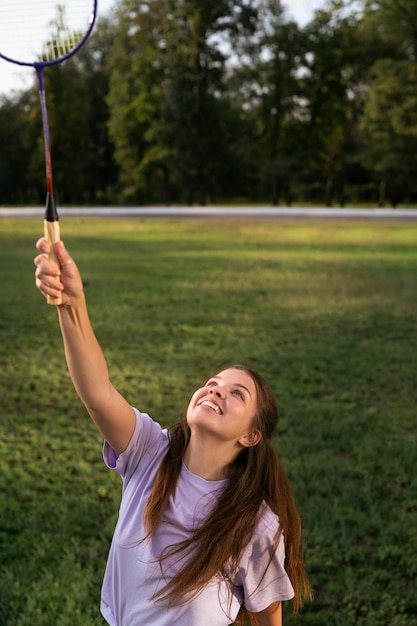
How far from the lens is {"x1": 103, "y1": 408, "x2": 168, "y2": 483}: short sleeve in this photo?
1799 millimetres

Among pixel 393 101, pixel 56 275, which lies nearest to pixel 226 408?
pixel 56 275

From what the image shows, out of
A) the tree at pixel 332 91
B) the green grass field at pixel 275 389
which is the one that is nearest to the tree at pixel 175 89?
the tree at pixel 332 91

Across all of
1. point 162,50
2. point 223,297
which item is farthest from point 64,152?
point 223,297

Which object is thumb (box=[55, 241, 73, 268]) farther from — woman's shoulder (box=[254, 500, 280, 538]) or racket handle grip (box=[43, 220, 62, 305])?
woman's shoulder (box=[254, 500, 280, 538])

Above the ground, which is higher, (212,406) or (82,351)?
(82,351)

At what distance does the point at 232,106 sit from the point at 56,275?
39.9m

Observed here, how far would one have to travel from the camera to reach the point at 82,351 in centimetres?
156

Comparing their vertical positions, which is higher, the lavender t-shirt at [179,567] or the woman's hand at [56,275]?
the woman's hand at [56,275]

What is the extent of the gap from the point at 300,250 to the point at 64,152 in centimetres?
2495

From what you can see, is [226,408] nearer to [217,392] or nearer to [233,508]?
[217,392]

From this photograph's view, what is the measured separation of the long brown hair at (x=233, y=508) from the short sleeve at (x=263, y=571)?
0.02 m

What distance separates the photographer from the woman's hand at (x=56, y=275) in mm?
1349

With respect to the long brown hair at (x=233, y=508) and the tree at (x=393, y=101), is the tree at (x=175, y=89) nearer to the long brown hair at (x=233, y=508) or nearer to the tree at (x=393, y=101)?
the tree at (x=393, y=101)

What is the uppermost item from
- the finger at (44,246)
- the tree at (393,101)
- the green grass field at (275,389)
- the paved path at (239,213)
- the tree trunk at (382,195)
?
the tree at (393,101)
